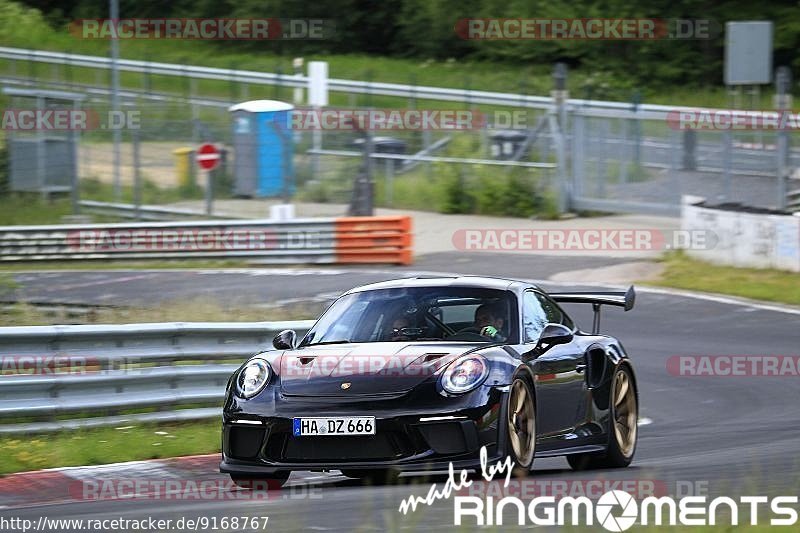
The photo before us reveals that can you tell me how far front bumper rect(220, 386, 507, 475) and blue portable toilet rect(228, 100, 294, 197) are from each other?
65.0 feet

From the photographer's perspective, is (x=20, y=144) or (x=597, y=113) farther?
(x=20, y=144)

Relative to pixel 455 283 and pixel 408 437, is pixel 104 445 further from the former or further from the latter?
pixel 408 437

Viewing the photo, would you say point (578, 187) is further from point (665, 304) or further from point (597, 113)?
point (665, 304)

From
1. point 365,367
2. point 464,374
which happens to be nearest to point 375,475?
point 365,367

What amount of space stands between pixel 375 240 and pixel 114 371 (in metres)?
14.4

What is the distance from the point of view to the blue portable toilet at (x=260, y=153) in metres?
28.1

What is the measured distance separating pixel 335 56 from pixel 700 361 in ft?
151

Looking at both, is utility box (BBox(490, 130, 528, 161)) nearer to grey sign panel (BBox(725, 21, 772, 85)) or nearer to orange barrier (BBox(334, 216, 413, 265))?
grey sign panel (BBox(725, 21, 772, 85))

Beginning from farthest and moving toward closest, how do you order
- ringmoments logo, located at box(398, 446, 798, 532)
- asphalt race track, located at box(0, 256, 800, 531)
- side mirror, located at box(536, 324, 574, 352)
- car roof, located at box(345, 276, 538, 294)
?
car roof, located at box(345, 276, 538, 294), side mirror, located at box(536, 324, 574, 352), asphalt race track, located at box(0, 256, 800, 531), ringmoments logo, located at box(398, 446, 798, 532)

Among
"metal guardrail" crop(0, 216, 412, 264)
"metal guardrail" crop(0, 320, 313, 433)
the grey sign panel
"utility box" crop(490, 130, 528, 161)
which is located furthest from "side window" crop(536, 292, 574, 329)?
"utility box" crop(490, 130, 528, 161)

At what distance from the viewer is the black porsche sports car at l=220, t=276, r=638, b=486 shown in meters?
7.70

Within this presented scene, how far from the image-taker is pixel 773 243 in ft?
70.6

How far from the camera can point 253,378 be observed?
8.23 m

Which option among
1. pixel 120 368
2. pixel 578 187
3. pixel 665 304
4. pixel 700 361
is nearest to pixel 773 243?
pixel 665 304
